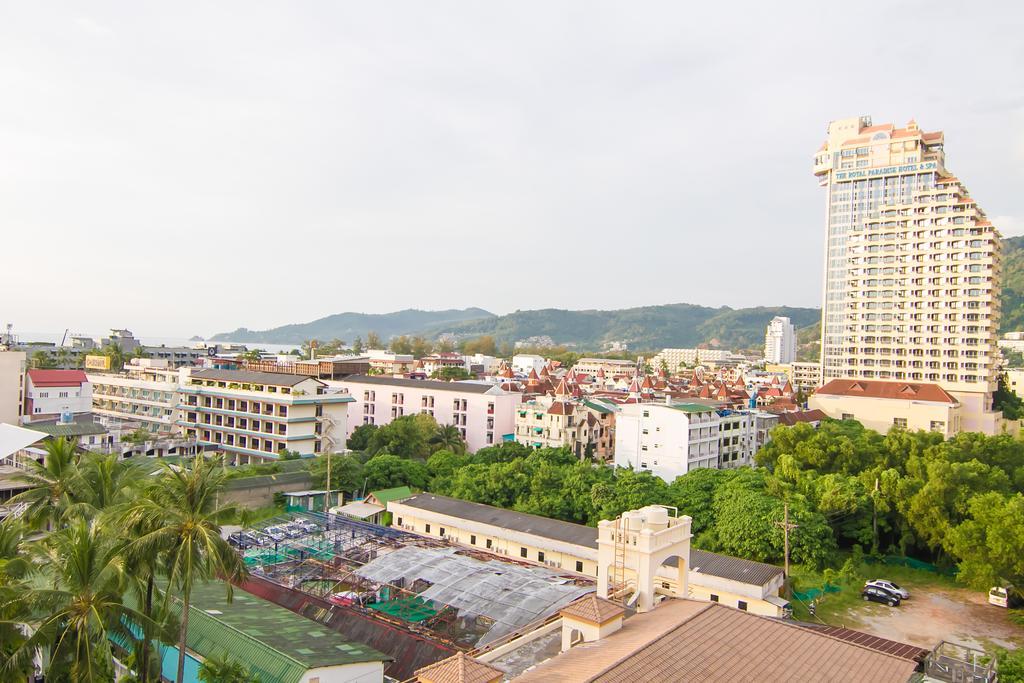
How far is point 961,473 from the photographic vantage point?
30.2 m

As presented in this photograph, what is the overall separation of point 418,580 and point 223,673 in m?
8.27

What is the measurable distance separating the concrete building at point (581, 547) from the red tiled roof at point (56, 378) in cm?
3631

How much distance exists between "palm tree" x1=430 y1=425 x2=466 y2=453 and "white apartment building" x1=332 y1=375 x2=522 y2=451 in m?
6.09

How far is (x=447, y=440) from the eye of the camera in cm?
5231

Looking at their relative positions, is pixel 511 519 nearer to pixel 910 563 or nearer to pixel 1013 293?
pixel 910 563

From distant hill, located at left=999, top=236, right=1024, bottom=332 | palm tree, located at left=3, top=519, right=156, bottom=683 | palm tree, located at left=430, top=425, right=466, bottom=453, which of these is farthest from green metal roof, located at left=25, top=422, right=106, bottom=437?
distant hill, located at left=999, top=236, right=1024, bottom=332

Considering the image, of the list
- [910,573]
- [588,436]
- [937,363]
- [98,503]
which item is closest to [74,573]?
[98,503]

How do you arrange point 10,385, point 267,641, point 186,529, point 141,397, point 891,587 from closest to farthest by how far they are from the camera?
1. point 186,529
2. point 267,641
3. point 891,587
4. point 10,385
5. point 141,397

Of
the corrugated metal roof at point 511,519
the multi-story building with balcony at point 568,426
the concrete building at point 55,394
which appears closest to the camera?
the corrugated metal roof at point 511,519

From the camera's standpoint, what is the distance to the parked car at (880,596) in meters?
27.3

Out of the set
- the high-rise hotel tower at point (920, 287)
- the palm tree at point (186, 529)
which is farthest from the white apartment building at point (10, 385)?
the high-rise hotel tower at point (920, 287)

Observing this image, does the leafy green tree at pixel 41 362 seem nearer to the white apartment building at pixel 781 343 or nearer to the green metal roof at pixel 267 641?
the green metal roof at pixel 267 641

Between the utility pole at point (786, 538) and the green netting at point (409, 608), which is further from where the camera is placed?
the utility pole at point (786, 538)

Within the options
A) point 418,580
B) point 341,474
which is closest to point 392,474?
point 341,474
